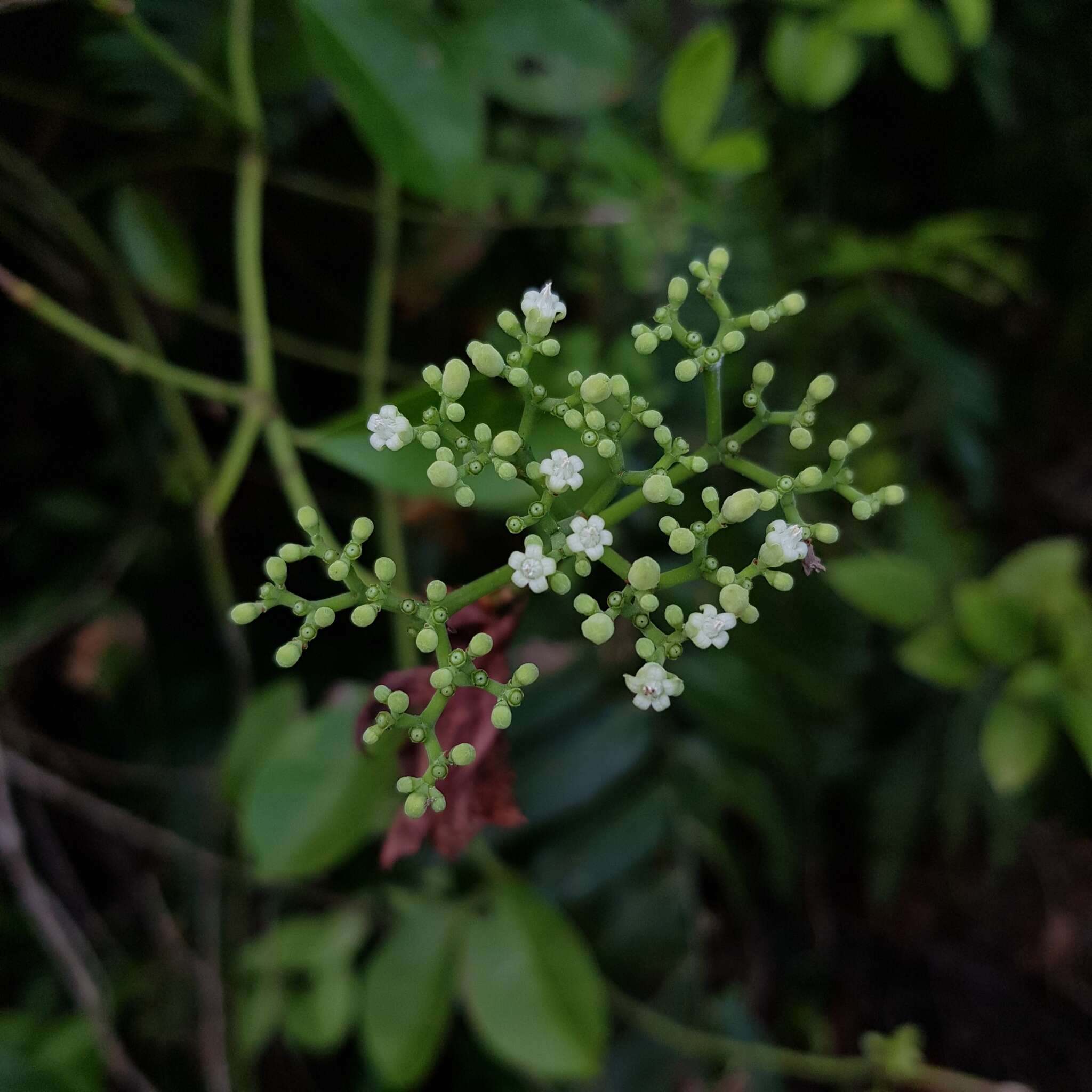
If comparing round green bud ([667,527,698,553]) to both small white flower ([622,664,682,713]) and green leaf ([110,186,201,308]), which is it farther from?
green leaf ([110,186,201,308])

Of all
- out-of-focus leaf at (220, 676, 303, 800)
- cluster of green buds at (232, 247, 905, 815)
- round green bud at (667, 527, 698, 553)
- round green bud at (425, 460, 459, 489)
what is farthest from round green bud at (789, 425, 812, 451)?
out-of-focus leaf at (220, 676, 303, 800)

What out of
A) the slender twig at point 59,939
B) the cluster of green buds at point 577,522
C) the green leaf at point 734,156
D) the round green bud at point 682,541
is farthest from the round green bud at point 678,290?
the slender twig at point 59,939

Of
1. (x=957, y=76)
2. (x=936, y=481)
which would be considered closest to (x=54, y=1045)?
(x=936, y=481)

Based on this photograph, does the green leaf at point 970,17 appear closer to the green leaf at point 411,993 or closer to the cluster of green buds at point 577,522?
the cluster of green buds at point 577,522

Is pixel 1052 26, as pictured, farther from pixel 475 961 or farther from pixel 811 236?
pixel 475 961

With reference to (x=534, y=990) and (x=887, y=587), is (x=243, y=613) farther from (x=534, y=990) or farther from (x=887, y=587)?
(x=887, y=587)

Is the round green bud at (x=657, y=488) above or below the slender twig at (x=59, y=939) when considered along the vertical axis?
above
